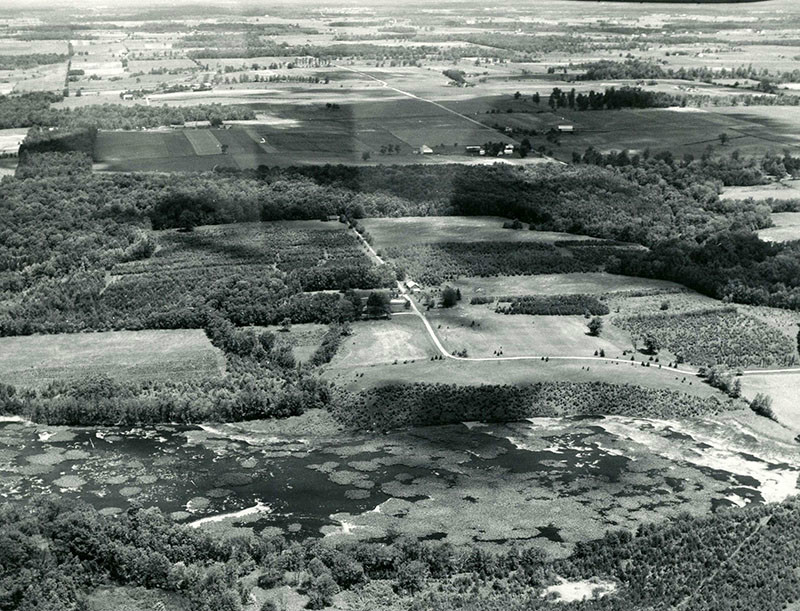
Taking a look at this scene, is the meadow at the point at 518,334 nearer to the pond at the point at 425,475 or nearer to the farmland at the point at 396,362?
the farmland at the point at 396,362

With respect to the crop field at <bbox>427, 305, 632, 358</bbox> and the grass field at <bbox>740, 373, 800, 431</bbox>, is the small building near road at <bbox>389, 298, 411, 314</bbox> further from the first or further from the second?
the grass field at <bbox>740, 373, 800, 431</bbox>

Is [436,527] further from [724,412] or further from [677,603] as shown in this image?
[724,412]

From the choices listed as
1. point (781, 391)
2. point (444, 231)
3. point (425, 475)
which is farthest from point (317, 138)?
point (425, 475)

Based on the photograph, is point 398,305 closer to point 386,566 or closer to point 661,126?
point 386,566

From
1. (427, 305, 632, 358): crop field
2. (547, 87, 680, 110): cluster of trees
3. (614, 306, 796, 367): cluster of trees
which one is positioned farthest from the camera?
(547, 87, 680, 110): cluster of trees

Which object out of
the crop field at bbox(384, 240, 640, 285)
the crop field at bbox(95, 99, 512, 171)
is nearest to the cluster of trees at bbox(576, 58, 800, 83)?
the crop field at bbox(95, 99, 512, 171)

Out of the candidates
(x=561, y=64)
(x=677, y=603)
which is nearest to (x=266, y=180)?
(x=677, y=603)
